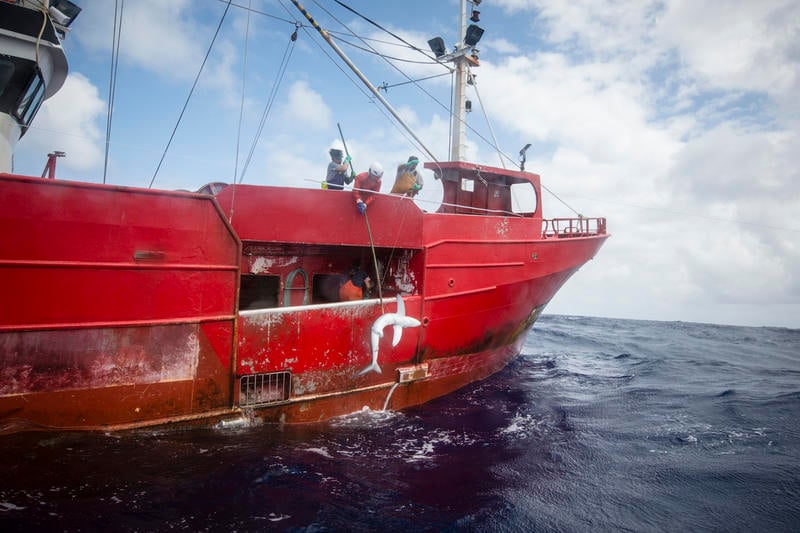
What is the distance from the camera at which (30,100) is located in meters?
7.11

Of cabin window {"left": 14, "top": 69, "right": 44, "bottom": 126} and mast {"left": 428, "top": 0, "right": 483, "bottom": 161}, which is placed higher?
mast {"left": 428, "top": 0, "right": 483, "bottom": 161}

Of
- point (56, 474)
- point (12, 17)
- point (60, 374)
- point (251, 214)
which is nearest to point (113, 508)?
point (56, 474)

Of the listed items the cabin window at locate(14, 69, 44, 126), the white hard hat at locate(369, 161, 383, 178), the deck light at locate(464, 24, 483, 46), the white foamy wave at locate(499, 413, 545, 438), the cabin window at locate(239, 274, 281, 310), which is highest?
the deck light at locate(464, 24, 483, 46)

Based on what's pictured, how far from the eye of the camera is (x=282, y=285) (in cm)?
677

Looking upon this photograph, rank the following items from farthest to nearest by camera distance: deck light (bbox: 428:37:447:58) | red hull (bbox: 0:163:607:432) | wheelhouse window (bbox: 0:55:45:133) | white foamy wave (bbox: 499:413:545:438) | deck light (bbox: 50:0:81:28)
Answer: deck light (bbox: 428:37:447:58), deck light (bbox: 50:0:81:28), wheelhouse window (bbox: 0:55:45:133), white foamy wave (bbox: 499:413:545:438), red hull (bbox: 0:163:607:432)

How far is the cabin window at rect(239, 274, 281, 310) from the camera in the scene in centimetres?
688

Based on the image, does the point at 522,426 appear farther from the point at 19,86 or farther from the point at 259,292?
the point at 19,86

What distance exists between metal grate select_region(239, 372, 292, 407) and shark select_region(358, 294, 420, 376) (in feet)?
3.93

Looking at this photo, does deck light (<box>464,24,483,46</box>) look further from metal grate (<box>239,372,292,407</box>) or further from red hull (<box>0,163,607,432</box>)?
metal grate (<box>239,372,292,407</box>)

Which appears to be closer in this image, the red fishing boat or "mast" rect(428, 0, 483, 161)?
the red fishing boat

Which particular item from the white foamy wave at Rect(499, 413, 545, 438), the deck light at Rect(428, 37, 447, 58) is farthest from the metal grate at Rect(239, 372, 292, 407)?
the deck light at Rect(428, 37, 447, 58)

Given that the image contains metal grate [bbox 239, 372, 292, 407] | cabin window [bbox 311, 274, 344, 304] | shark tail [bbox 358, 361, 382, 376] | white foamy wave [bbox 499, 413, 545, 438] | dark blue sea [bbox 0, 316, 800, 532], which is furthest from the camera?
cabin window [bbox 311, 274, 344, 304]

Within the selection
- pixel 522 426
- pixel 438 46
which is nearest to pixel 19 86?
pixel 438 46

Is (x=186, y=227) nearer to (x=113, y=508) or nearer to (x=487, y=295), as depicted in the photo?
(x=113, y=508)
